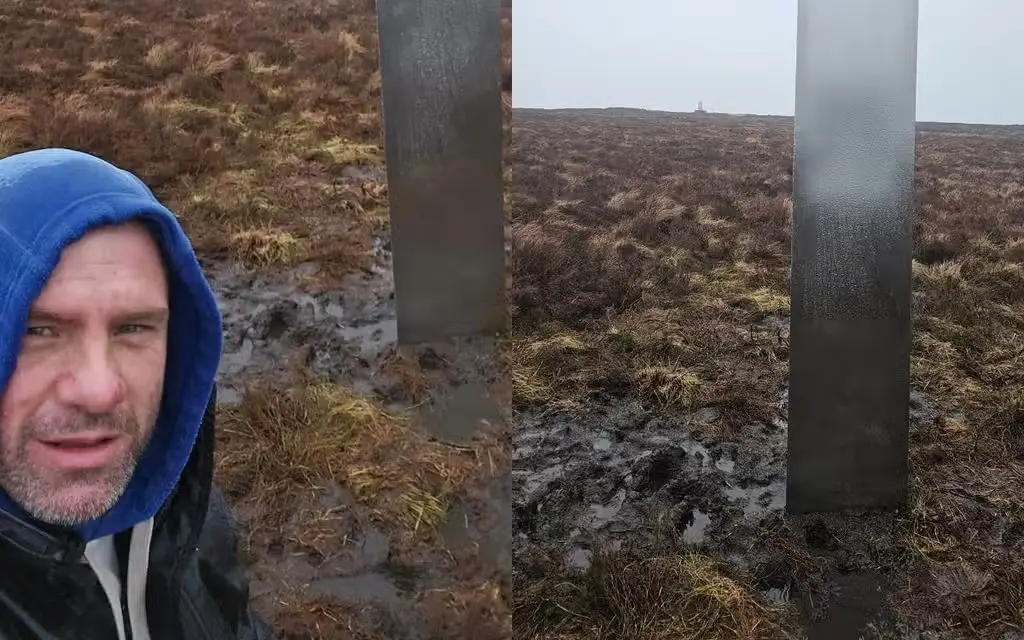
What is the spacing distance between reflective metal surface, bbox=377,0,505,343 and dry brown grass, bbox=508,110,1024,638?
46cm

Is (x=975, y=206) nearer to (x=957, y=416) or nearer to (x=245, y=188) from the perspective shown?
(x=957, y=416)

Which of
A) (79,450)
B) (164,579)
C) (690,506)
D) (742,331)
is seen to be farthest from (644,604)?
(742,331)

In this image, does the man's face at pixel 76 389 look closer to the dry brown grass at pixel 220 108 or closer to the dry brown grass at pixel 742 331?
the dry brown grass at pixel 742 331

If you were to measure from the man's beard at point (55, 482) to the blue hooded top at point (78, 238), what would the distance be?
22 millimetres

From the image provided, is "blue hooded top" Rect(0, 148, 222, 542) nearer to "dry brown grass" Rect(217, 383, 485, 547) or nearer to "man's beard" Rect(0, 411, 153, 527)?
"man's beard" Rect(0, 411, 153, 527)

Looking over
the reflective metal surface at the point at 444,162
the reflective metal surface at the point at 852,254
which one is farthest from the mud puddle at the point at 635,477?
the reflective metal surface at the point at 444,162

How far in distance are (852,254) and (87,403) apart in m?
2.33

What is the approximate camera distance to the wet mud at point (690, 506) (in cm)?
262

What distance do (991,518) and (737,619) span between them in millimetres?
1093

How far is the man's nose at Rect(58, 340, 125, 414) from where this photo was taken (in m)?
1.08

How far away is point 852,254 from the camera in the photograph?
266cm

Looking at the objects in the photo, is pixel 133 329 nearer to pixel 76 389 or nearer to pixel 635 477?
pixel 76 389

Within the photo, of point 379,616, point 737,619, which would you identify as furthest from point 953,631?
point 379,616

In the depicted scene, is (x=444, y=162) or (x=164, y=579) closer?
(x=164, y=579)
